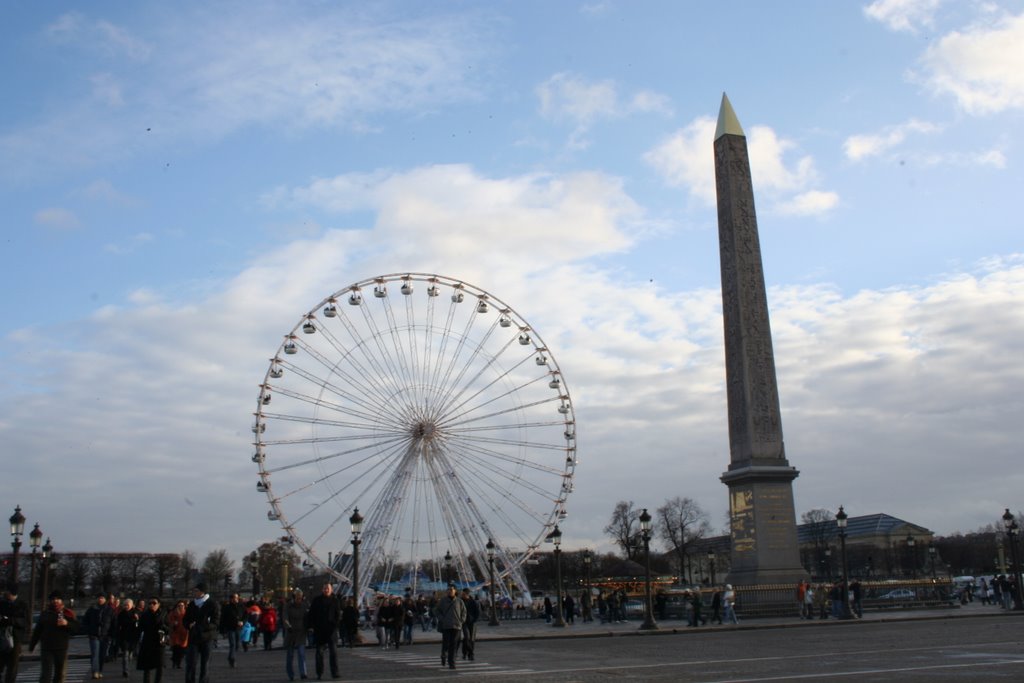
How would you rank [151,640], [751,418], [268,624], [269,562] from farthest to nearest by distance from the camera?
[269,562] → [751,418] → [268,624] → [151,640]

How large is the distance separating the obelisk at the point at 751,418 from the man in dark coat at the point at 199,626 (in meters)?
19.0

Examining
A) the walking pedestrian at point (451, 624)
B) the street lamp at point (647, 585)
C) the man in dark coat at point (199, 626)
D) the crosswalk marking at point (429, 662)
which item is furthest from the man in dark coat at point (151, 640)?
the street lamp at point (647, 585)

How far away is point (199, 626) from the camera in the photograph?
13531 millimetres

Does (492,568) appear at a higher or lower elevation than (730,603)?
higher

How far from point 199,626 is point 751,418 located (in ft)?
65.5

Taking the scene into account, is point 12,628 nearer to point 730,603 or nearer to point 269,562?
point 730,603

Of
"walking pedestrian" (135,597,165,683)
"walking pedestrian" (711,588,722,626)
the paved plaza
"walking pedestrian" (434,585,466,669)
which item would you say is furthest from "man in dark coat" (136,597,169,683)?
"walking pedestrian" (711,588,722,626)

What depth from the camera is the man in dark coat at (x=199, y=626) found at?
13547 mm

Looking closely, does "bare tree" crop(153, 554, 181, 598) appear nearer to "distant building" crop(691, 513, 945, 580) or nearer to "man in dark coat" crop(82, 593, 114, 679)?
"distant building" crop(691, 513, 945, 580)

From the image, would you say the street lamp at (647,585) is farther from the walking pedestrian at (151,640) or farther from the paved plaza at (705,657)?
the walking pedestrian at (151,640)

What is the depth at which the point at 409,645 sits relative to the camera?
25703 millimetres

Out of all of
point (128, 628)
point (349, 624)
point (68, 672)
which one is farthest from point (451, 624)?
point (349, 624)

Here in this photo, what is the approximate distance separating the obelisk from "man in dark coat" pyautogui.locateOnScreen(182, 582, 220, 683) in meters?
19.0

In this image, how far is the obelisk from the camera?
1190 inches
